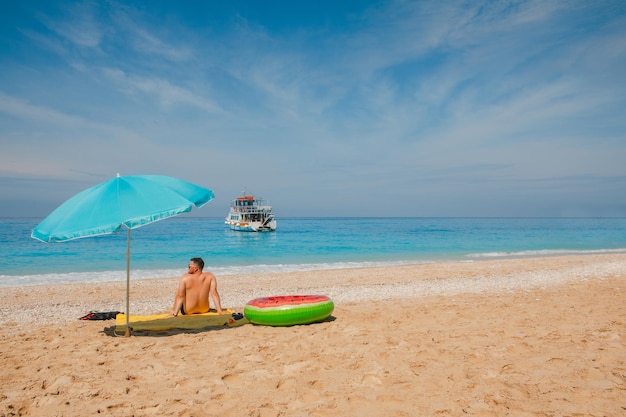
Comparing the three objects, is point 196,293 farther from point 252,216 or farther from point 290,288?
point 252,216

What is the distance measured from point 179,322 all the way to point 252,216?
175 feet

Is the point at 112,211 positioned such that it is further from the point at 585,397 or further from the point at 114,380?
the point at 585,397

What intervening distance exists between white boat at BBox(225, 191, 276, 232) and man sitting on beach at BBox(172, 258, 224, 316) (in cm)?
5130

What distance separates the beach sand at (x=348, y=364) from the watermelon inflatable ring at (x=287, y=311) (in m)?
0.19

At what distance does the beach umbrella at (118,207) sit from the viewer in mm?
5074

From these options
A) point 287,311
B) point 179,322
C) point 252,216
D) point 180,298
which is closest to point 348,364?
point 287,311

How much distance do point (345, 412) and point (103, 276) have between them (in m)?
16.3

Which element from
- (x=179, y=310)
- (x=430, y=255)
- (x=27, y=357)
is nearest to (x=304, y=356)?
(x=179, y=310)

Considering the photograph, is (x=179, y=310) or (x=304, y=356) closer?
(x=304, y=356)

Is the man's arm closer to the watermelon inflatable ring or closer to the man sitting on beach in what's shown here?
the man sitting on beach

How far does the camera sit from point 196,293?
7.17 m

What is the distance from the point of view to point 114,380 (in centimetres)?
453

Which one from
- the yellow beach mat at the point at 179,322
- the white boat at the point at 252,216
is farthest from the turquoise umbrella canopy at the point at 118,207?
the white boat at the point at 252,216

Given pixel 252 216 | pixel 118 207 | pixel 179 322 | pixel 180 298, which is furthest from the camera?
pixel 252 216
